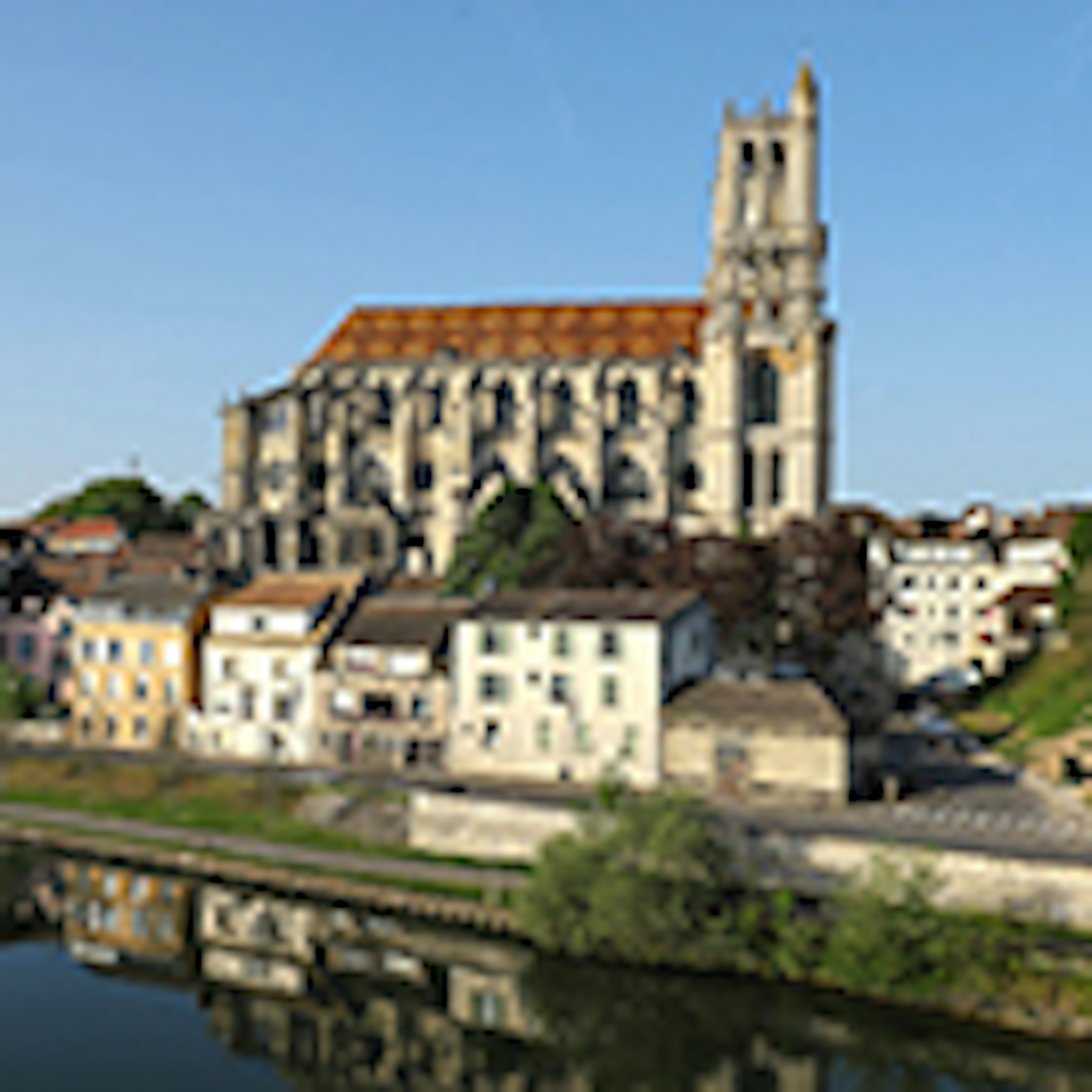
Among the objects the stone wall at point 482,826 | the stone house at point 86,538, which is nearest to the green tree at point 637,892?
the stone wall at point 482,826

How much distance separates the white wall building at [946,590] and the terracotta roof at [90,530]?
9018cm

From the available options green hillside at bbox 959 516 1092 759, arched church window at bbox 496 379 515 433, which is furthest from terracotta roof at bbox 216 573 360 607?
arched church window at bbox 496 379 515 433

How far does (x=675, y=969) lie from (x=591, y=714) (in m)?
17.0

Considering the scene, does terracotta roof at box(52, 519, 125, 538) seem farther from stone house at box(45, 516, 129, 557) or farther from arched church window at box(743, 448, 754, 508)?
arched church window at box(743, 448, 754, 508)

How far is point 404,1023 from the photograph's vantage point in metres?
33.8

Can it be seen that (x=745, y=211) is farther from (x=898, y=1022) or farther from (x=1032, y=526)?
(x=898, y=1022)

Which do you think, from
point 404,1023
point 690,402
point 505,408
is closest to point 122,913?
point 404,1023

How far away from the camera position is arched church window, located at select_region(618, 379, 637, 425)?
103250 millimetres

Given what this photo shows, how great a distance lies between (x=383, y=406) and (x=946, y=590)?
58692 mm

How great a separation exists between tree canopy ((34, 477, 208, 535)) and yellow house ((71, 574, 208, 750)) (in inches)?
3001

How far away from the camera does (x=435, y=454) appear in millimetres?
104875

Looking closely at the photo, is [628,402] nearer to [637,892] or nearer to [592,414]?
[592,414]

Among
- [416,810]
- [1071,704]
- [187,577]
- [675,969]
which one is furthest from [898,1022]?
[187,577]

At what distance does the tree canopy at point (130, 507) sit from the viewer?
150250 mm
